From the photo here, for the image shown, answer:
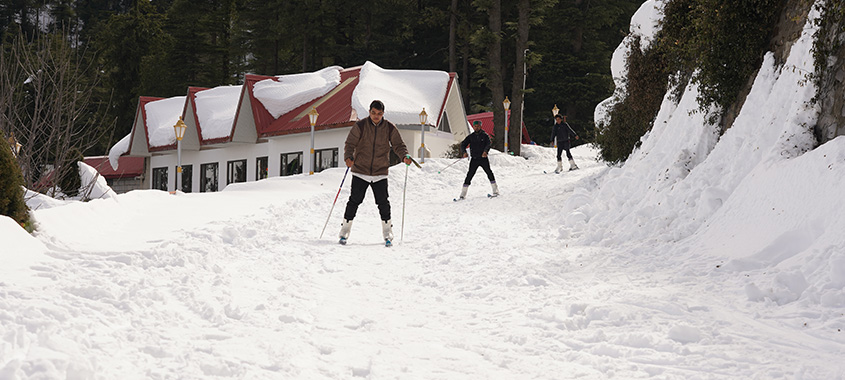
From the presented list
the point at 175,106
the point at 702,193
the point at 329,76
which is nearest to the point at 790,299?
the point at 702,193

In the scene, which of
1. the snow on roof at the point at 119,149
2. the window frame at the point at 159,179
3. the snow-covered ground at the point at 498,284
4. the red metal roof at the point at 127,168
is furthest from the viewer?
the red metal roof at the point at 127,168

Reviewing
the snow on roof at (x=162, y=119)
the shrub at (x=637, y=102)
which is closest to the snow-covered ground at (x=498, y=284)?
the shrub at (x=637, y=102)

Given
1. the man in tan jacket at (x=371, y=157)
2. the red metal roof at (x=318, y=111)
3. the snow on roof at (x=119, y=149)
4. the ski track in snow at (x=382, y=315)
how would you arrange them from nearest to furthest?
the ski track in snow at (x=382, y=315)
the man in tan jacket at (x=371, y=157)
the red metal roof at (x=318, y=111)
the snow on roof at (x=119, y=149)

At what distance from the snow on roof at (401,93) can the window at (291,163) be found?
4.62 metres

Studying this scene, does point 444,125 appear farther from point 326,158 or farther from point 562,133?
point 562,133

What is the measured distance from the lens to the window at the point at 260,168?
32938mm

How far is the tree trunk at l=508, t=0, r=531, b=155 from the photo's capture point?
1185 inches

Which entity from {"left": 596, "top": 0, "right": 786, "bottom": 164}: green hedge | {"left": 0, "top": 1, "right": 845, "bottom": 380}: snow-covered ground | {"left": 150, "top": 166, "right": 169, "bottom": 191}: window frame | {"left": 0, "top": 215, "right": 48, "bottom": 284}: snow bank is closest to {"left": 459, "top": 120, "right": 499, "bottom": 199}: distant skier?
{"left": 596, "top": 0, "right": 786, "bottom": 164}: green hedge

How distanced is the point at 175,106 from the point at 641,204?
3497 centimetres

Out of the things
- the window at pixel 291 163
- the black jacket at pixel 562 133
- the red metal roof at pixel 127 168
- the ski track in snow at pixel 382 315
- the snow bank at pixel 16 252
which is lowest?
the red metal roof at pixel 127 168

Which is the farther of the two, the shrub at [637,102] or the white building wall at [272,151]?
the white building wall at [272,151]

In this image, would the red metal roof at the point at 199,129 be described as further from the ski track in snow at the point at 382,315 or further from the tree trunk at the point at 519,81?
the ski track in snow at the point at 382,315

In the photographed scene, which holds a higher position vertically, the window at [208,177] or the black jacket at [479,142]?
the black jacket at [479,142]

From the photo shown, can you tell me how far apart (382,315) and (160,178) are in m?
Answer: 36.7
